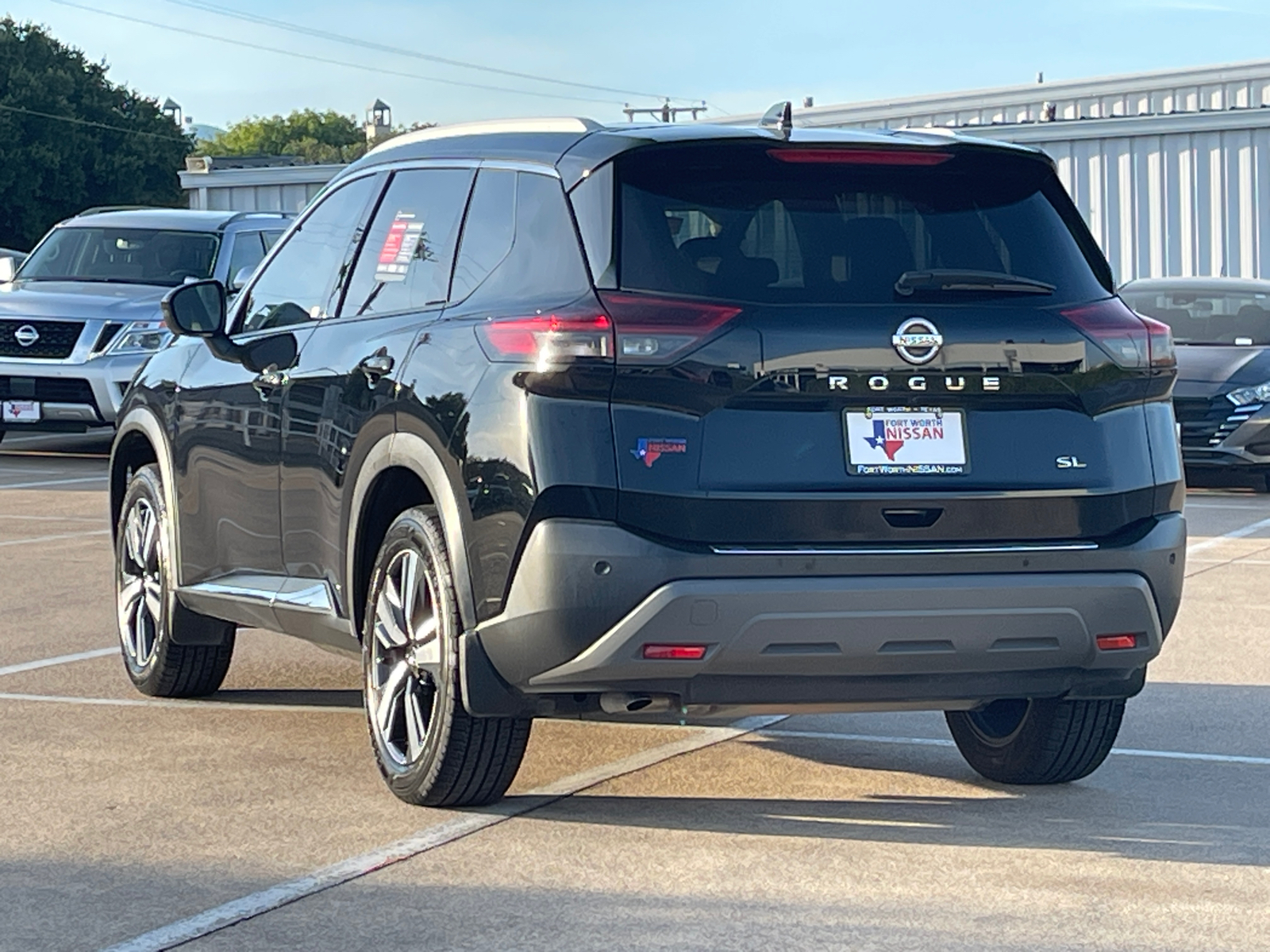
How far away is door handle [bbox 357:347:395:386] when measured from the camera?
232 inches

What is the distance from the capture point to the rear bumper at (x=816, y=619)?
5.05m

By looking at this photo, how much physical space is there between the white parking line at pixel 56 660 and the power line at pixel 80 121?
2634 inches

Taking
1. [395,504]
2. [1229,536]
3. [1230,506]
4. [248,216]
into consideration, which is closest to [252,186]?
[248,216]

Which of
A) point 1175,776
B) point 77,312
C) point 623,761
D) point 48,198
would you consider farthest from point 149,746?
point 48,198

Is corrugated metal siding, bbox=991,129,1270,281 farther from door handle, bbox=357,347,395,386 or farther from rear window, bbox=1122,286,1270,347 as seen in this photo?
door handle, bbox=357,347,395,386

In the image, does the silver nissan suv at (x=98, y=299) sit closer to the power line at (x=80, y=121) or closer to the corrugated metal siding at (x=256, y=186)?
the corrugated metal siding at (x=256, y=186)

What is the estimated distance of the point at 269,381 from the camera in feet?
21.9

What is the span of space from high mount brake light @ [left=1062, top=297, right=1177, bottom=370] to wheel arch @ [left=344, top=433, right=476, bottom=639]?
5.35 ft

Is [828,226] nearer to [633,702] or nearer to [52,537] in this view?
[633,702]

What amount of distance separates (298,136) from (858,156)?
163286mm

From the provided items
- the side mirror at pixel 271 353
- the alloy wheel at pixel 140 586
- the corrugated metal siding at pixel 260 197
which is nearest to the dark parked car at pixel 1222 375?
the alloy wheel at pixel 140 586

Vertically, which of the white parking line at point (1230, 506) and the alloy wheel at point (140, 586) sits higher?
the alloy wheel at point (140, 586)

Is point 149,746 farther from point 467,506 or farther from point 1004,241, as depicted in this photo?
point 1004,241

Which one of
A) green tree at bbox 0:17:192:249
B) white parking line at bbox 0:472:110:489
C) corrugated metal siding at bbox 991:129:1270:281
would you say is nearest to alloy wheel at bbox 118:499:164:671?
white parking line at bbox 0:472:110:489
